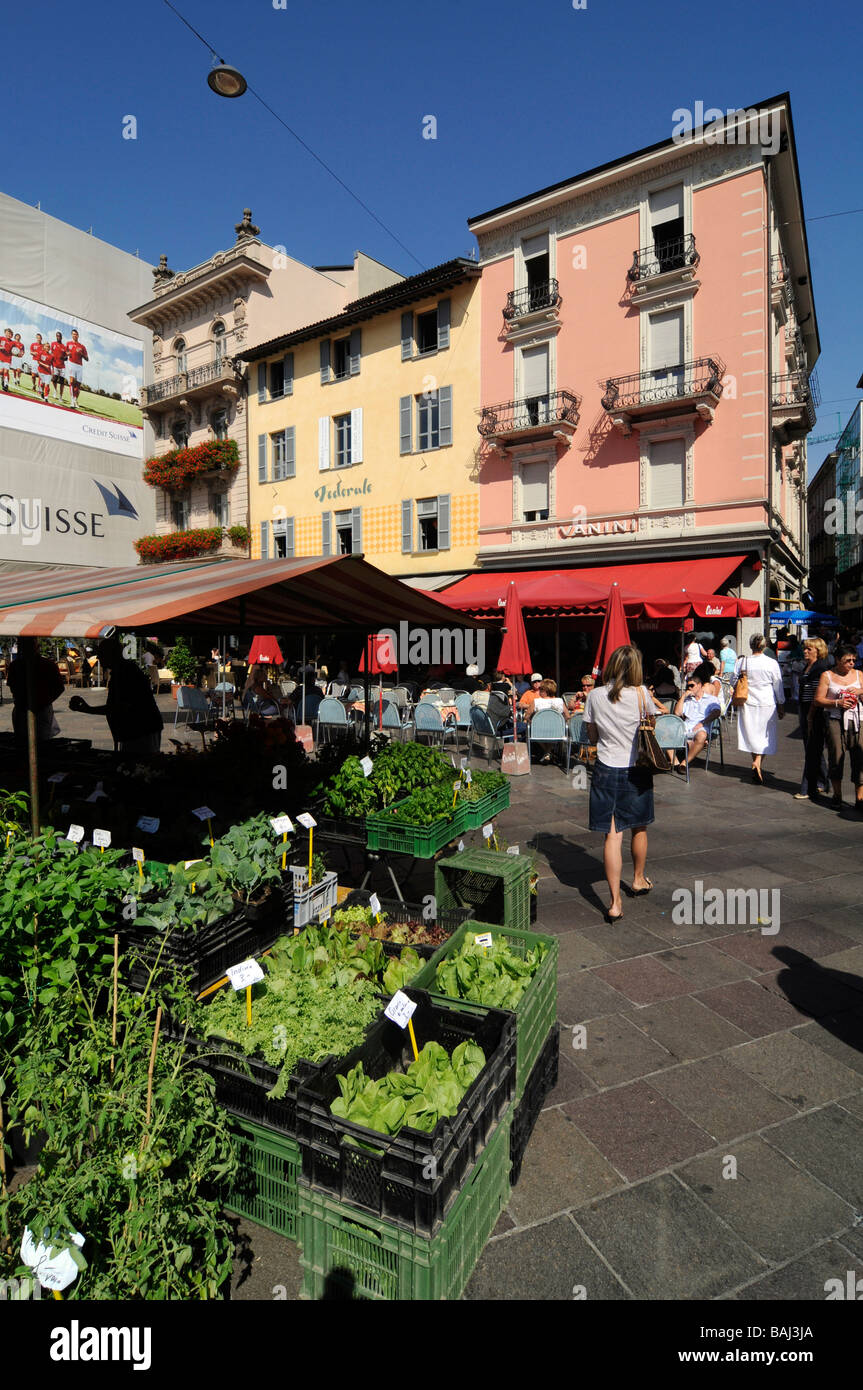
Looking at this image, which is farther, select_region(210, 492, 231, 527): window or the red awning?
select_region(210, 492, 231, 527): window

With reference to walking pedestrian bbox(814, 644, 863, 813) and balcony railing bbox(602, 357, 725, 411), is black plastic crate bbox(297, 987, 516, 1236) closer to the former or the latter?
walking pedestrian bbox(814, 644, 863, 813)

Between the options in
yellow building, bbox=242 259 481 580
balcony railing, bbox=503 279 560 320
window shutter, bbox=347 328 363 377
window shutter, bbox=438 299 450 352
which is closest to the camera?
balcony railing, bbox=503 279 560 320

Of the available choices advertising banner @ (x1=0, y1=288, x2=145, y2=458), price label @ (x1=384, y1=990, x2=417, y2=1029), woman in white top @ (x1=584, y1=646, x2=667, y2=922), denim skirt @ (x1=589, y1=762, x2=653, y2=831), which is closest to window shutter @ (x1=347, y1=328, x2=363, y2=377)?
advertising banner @ (x1=0, y1=288, x2=145, y2=458)

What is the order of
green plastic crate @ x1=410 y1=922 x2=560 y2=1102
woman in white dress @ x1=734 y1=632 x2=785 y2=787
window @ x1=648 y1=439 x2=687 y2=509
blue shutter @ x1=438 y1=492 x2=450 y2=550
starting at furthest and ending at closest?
blue shutter @ x1=438 y1=492 x2=450 y2=550 < window @ x1=648 y1=439 x2=687 y2=509 < woman in white dress @ x1=734 y1=632 x2=785 y2=787 < green plastic crate @ x1=410 y1=922 x2=560 y2=1102

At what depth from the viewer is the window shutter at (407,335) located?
72.5 ft

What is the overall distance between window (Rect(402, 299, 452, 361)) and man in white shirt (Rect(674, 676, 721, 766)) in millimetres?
15706

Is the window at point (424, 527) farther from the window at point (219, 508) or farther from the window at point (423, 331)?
the window at point (219, 508)

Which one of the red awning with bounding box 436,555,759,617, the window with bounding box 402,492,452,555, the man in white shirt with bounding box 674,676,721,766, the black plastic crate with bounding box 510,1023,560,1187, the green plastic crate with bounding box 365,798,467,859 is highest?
the window with bounding box 402,492,452,555

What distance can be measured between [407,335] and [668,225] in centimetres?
807

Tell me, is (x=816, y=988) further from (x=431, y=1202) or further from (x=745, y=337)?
(x=745, y=337)

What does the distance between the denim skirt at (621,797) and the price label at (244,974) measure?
2833 millimetres

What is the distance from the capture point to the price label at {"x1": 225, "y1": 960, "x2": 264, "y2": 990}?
8.13ft
